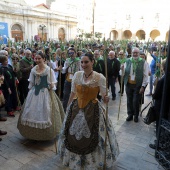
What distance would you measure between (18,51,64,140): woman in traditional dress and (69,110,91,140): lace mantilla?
0.84 m

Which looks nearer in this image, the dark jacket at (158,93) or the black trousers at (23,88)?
the dark jacket at (158,93)

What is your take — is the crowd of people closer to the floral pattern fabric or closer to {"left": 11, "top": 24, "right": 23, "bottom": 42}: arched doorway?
the floral pattern fabric

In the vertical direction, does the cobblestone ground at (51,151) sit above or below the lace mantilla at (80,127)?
below

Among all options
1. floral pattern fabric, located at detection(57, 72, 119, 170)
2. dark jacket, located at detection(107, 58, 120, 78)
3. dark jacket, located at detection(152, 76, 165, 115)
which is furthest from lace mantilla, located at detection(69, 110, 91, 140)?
dark jacket, located at detection(107, 58, 120, 78)

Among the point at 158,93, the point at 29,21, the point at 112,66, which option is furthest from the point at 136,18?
the point at 158,93

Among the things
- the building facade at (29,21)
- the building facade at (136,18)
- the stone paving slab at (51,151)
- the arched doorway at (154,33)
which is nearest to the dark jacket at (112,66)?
the stone paving slab at (51,151)

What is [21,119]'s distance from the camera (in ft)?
10.9

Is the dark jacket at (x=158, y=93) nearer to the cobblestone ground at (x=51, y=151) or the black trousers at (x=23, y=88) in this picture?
the cobblestone ground at (x=51, y=151)

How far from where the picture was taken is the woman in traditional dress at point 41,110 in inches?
127

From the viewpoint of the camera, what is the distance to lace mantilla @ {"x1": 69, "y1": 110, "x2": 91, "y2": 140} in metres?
2.40

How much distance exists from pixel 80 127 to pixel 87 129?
10 centimetres

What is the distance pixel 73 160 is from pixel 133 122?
230 centimetres

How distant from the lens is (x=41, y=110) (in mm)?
3215

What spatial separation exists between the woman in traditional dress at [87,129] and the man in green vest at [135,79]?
6.08ft
